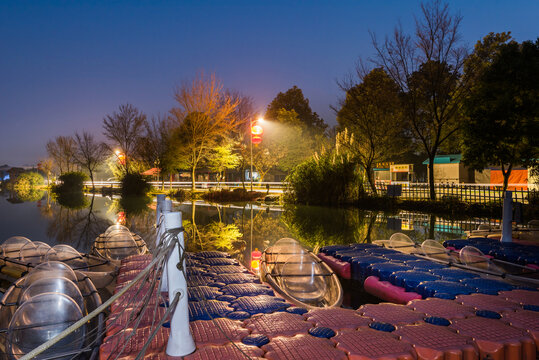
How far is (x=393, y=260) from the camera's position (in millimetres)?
5895

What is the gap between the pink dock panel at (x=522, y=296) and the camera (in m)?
3.72

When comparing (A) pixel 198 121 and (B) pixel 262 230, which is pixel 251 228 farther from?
(A) pixel 198 121

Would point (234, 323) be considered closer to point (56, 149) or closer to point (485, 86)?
point (485, 86)

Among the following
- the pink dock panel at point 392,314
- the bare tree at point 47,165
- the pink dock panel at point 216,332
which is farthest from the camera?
the bare tree at point 47,165

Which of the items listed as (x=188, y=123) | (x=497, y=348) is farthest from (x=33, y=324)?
(x=188, y=123)

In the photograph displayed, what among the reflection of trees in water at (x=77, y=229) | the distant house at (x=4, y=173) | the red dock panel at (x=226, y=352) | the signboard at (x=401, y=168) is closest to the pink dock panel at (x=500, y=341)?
the red dock panel at (x=226, y=352)

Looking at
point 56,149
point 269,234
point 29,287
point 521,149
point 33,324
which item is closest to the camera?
point 33,324

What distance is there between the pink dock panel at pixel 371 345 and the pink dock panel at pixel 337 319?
0.46ft

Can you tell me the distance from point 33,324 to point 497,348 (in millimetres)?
3976

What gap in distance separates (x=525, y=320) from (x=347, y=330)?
1.77 meters

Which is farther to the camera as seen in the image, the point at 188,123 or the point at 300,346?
the point at 188,123

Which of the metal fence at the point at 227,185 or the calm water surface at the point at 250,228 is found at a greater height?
the metal fence at the point at 227,185

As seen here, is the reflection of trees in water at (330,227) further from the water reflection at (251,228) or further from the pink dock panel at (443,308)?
the pink dock panel at (443,308)

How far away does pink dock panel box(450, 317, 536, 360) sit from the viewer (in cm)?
276
